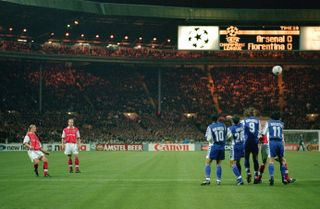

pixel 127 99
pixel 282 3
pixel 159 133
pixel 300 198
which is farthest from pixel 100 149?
pixel 300 198

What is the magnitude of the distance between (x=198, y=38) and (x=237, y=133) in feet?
102

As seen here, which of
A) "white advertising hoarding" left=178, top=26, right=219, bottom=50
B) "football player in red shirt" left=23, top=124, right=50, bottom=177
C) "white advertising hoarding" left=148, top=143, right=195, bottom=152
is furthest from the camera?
"white advertising hoarding" left=148, top=143, right=195, bottom=152

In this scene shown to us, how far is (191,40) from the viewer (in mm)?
47562

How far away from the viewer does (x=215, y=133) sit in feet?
55.2

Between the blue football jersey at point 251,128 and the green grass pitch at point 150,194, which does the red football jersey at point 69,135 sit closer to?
the green grass pitch at point 150,194

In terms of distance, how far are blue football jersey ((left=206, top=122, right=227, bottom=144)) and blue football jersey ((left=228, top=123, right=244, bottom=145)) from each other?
34cm

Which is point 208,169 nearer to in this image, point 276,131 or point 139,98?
point 276,131

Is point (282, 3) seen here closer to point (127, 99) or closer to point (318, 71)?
point (318, 71)

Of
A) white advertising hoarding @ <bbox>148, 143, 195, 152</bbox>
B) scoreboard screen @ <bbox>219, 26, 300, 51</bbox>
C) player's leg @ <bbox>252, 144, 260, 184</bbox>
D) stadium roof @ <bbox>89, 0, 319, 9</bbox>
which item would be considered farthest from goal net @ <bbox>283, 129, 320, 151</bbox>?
player's leg @ <bbox>252, 144, 260, 184</bbox>

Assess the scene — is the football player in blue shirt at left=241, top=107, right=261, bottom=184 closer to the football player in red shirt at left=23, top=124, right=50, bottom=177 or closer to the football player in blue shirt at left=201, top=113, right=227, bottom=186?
the football player in blue shirt at left=201, top=113, right=227, bottom=186

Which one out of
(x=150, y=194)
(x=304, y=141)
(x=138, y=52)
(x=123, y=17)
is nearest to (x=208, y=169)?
(x=150, y=194)

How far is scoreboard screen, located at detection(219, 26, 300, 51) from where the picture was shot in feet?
151

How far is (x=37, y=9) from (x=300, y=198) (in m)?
49.0

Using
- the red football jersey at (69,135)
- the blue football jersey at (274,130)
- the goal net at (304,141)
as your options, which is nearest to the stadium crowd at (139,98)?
the goal net at (304,141)
